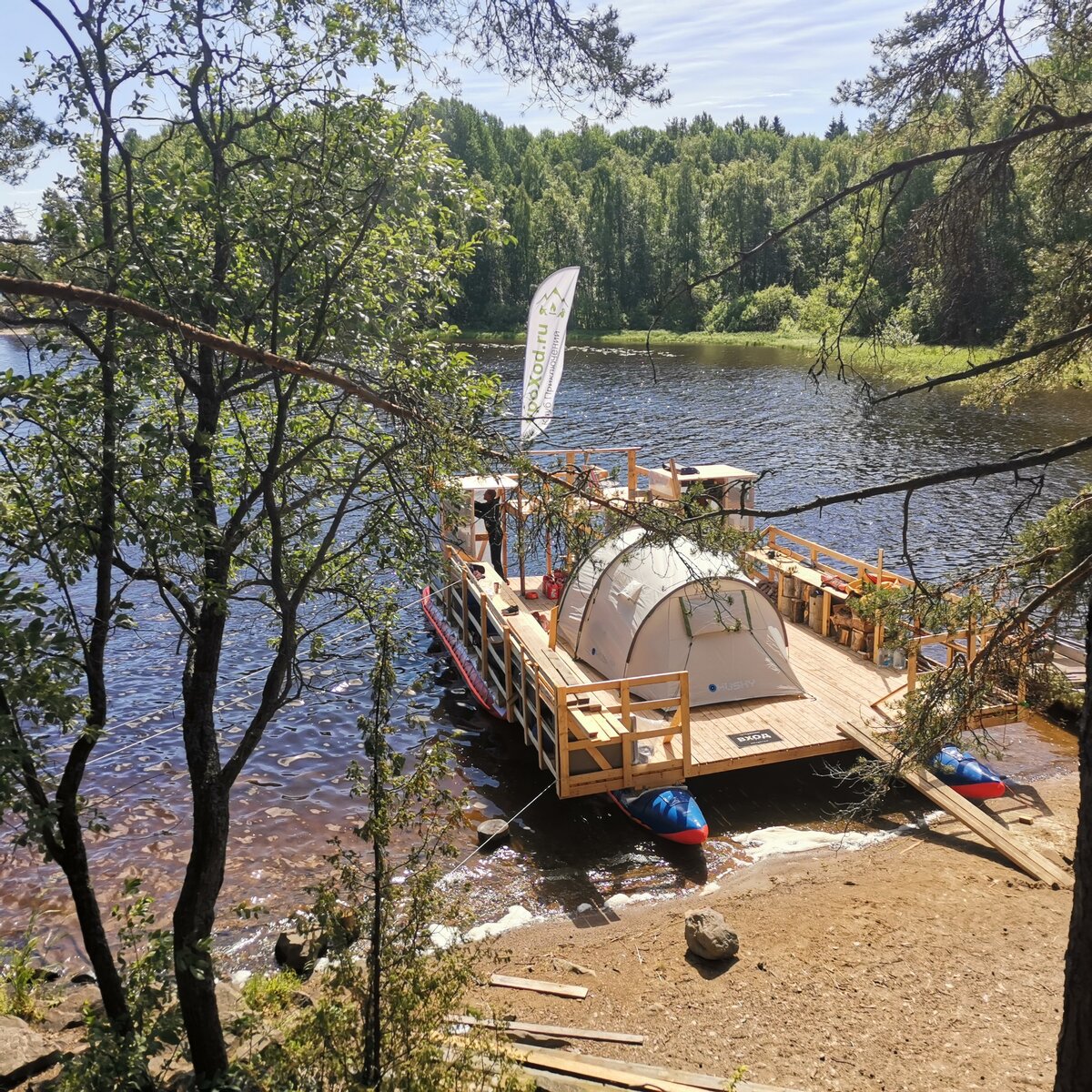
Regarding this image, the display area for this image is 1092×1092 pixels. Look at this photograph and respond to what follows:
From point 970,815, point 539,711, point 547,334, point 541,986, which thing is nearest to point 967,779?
point 970,815

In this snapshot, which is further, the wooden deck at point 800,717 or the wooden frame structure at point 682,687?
the wooden deck at point 800,717

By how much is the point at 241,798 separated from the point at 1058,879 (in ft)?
35.3

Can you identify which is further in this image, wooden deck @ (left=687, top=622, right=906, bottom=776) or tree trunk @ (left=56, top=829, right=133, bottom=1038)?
wooden deck @ (left=687, top=622, right=906, bottom=776)

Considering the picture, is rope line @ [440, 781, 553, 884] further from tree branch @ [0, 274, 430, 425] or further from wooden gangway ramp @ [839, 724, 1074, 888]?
tree branch @ [0, 274, 430, 425]

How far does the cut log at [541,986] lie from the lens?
29.6ft

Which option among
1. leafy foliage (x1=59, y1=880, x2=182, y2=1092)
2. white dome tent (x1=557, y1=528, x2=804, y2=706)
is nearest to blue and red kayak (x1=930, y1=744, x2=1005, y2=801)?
white dome tent (x1=557, y1=528, x2=804, y2=706)

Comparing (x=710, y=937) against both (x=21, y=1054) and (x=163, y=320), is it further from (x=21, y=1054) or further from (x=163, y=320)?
(x=163, y=320)

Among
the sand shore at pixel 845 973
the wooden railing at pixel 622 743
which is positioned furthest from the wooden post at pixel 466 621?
the sand shore at pixel 845 973

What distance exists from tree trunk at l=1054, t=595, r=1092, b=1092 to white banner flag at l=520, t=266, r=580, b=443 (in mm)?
13277

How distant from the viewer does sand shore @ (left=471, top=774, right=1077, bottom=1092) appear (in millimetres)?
7730

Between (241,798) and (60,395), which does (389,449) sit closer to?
(60,395)

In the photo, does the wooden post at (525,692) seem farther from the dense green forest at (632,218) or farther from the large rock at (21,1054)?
the dense green forest at (632,218)

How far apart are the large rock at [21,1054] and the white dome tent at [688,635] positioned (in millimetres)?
A: 8641

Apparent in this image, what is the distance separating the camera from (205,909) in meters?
6.10
